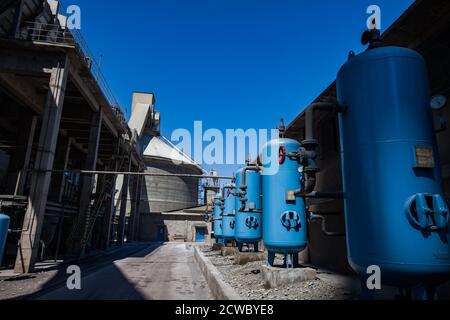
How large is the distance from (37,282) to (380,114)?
9.91 m

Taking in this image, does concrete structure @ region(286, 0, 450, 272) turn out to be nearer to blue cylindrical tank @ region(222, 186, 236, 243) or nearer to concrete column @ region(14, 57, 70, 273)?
blue cylindrical tank @ region(222, 186, 236, 243)

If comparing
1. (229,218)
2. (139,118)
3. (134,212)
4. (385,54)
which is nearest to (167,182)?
(134,212)

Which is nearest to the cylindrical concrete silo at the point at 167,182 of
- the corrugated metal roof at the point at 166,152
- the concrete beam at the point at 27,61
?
the corrugated metal roof at the point at 166,152

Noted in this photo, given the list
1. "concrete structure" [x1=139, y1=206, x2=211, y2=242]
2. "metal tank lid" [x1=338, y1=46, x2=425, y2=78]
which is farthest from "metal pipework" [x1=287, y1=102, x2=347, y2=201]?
"concrete structure" [x1=139, y1=206, x2=211, y2=242]

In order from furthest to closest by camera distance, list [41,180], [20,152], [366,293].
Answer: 1. [20,152]
2. [41,180]
3. [366,293]

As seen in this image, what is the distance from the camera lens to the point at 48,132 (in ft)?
36.6

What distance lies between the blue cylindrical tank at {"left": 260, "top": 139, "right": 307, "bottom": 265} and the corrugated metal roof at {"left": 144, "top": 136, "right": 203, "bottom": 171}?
31398 mm

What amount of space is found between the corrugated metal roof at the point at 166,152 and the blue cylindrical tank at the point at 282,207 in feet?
103

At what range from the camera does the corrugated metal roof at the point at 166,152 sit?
37.2 meters

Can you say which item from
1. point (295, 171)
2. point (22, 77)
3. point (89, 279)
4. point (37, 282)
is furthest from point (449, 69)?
point (22, 77)

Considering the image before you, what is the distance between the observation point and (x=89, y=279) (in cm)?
870

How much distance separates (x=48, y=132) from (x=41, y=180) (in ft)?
6.39

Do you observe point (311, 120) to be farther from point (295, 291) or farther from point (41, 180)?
point (41, 180)

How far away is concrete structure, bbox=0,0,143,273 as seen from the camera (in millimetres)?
10844
